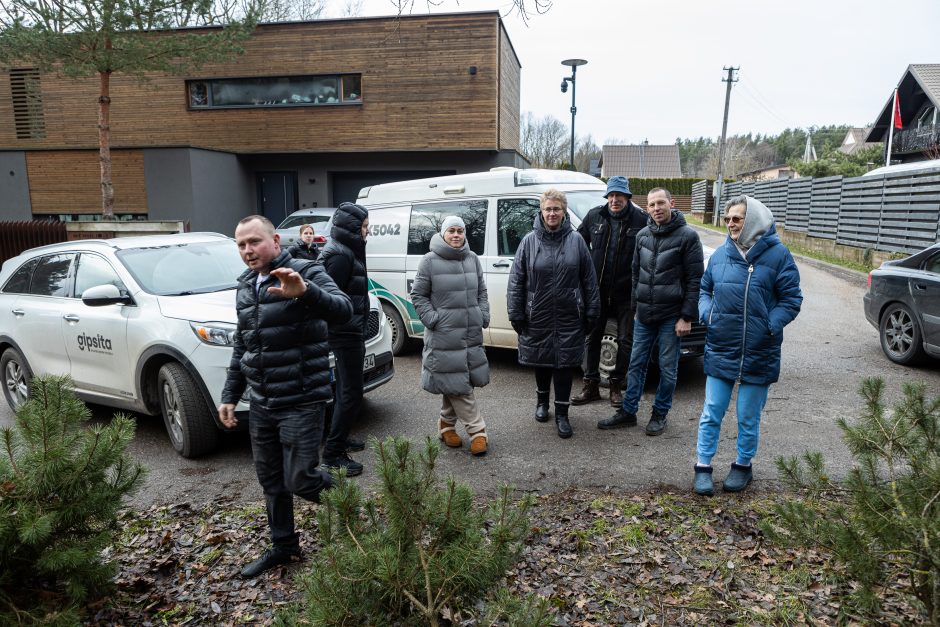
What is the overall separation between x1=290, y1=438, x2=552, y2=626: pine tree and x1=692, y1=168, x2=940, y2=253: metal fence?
43.5 feet

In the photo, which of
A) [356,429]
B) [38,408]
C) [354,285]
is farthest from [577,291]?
[38,408]

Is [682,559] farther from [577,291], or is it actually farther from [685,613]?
[577,291]

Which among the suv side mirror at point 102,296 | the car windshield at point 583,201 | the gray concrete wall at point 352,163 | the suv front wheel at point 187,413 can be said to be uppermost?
the gray concrete wall at point 352,163

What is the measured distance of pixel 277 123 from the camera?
2153 centimetres

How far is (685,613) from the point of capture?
2.89m

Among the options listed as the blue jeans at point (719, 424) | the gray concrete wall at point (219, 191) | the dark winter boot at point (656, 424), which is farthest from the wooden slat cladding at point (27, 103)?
the blue jeans at point (719, 424)

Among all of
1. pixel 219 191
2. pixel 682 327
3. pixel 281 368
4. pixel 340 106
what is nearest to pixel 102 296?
pixel 281 368

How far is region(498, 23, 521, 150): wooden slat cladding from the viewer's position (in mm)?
20656

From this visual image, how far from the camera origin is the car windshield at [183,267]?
17.7ft

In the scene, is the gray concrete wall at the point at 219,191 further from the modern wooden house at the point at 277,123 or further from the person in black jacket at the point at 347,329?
the person in black jacket at the point at 347,329

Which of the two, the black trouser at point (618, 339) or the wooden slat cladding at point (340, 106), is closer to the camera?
the black trouser at point (618, 339)

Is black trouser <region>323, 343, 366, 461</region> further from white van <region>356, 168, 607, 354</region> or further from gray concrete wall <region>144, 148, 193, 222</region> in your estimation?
gray concrete wall <region>144, 148, 193, 222</region>

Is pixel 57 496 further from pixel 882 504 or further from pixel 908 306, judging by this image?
pixel 908 306

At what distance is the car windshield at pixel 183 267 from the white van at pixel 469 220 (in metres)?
2.18
